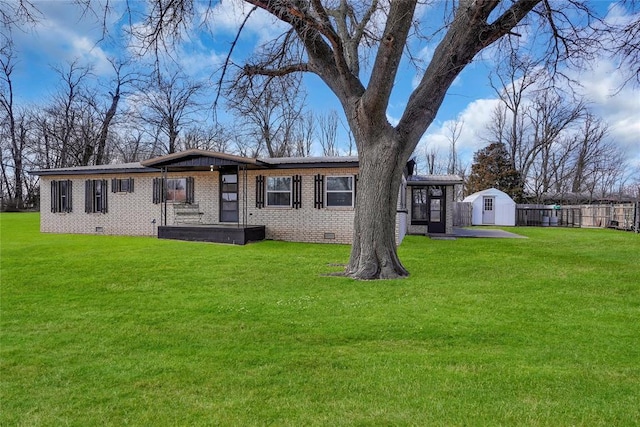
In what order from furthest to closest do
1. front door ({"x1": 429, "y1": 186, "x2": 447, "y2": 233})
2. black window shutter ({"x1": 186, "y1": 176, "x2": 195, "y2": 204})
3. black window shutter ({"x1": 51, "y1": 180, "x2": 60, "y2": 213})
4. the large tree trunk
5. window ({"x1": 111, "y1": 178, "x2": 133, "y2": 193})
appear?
front door ({"x1": 429, "y1": 186, "x2": 447, "y2": 233})
black window shutter ({"x1": 51, "y1": 180, "x2": 60, "y2": 213})
window ({"x1": 111, "y1": 178, "x2": 133, "y2": 193})
black window shutter ({"x1": 186, "y1": 176, "x2": 195, "y2": 204})
the large tree trunk

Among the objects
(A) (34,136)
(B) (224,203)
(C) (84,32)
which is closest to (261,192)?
(B) (224,203)

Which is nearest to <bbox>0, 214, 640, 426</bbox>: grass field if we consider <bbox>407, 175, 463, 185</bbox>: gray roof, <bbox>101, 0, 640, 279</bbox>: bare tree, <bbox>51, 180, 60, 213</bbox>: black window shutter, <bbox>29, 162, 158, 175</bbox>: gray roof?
<bbox>101, 0, 640, 279</bbox>: bare tree

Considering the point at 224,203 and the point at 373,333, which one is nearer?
the point at 373,333

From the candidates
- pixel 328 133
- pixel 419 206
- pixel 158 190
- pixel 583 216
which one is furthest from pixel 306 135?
pixel 583 216

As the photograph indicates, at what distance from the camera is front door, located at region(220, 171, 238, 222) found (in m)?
14.7

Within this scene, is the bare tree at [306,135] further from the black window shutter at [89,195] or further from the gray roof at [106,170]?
the black window shutter at [89,195]

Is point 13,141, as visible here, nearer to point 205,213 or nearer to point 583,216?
point 205,213

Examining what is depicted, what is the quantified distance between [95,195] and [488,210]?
22533 mm

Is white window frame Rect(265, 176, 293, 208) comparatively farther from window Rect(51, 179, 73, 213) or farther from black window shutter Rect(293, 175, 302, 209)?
window Rect(51, 179, 73, 213)

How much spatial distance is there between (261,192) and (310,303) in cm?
918

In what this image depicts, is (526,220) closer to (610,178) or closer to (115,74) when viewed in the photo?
(610,178)

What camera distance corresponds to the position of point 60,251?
1070cm

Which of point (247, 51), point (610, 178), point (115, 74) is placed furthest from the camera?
point (610, 178)

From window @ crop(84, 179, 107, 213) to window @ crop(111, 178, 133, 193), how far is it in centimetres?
51
